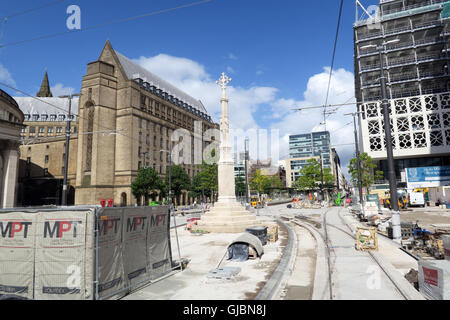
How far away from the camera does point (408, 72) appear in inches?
2349

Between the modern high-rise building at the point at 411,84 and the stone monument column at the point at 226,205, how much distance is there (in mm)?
43745

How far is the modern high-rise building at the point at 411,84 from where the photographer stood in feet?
184

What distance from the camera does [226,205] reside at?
20.6 metres

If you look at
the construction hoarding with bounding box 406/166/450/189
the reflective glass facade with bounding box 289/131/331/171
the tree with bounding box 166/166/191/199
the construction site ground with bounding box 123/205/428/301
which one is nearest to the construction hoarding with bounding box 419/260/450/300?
the construction site ground with bounding box 123/205/428/301

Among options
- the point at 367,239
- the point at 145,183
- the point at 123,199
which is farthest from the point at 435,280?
the point at 123,199

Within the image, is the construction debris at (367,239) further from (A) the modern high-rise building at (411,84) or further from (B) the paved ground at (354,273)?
(A) the modern high-rise building at (411,84)

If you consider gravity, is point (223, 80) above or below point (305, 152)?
below

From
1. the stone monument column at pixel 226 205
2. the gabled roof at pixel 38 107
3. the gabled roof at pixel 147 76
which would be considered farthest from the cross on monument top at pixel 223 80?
the gabled roof at pixel 38 107

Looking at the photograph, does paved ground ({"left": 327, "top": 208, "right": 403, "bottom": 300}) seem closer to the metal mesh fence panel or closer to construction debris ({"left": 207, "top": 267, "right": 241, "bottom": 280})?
construction debris ({"left": 207, "top": 267, "right": 241, "bottom": 280})

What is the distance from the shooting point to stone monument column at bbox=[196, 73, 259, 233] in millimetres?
19156

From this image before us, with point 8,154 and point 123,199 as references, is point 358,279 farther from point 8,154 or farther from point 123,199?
point 123,199

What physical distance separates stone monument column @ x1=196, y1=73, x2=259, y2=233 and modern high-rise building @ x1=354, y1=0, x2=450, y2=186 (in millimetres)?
43745

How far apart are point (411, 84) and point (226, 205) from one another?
59.5 meters
